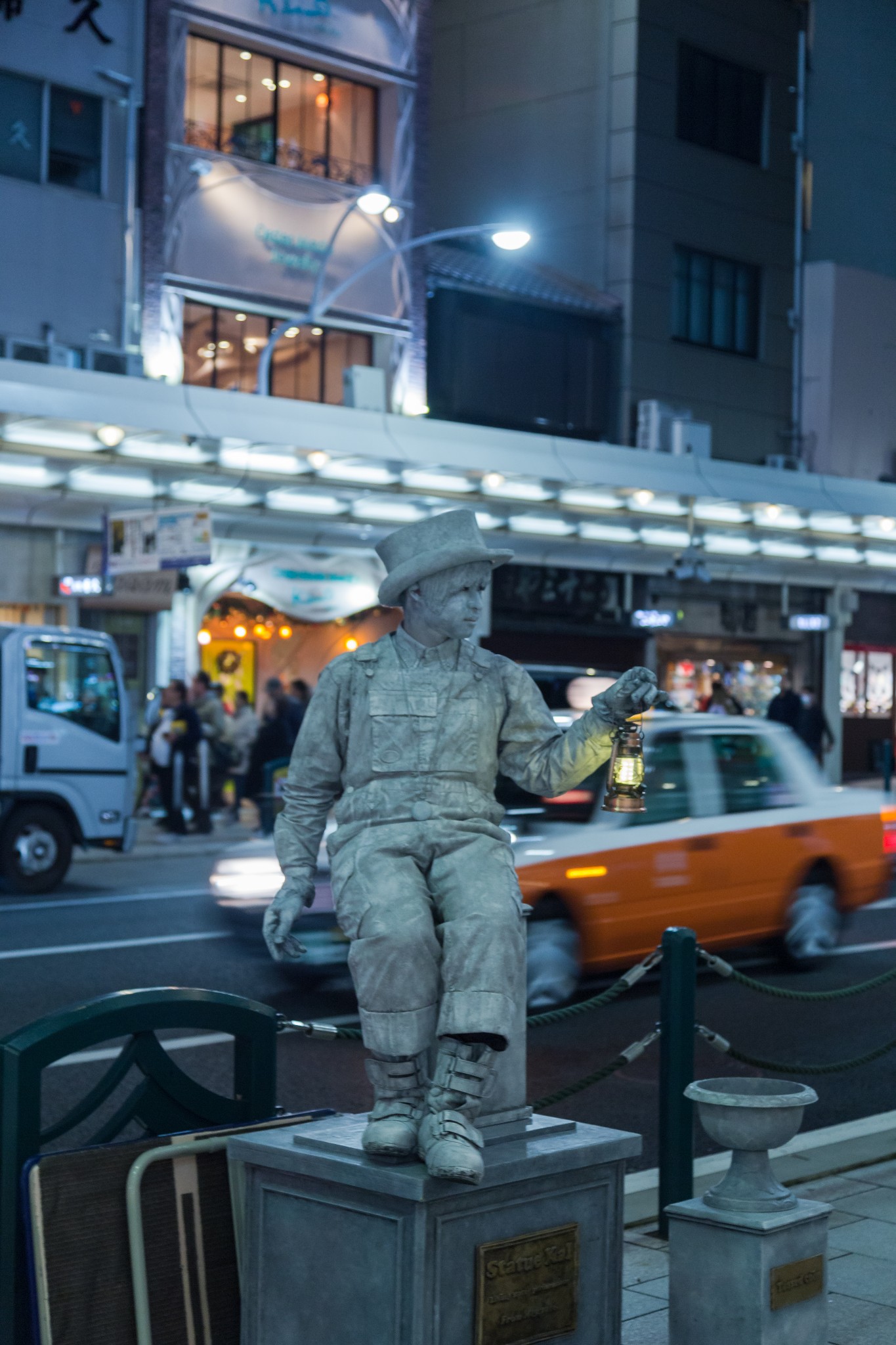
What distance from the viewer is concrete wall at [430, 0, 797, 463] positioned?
1219 inches

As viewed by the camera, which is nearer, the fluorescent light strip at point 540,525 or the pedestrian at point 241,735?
the pedestrian at point 241,735

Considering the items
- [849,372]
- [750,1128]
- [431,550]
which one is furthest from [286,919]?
[849,372]

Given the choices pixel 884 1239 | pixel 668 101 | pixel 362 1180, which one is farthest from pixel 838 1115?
pixel 668 101

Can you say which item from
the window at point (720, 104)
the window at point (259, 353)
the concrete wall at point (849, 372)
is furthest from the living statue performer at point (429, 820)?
the concrete wall at point (849, 372)

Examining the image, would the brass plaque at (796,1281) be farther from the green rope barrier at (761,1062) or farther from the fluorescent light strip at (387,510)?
the fluorescent light strip at (387,510)

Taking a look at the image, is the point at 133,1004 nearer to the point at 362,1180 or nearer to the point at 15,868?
the point at 362,1180

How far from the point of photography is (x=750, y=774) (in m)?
10.7

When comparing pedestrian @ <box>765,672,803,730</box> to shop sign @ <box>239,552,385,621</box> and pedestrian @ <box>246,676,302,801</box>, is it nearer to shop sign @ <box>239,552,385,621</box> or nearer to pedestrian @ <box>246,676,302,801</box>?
shop sign @ <box>239,552,385,621</box>

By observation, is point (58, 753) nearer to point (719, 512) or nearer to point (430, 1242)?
point (430, 1242)

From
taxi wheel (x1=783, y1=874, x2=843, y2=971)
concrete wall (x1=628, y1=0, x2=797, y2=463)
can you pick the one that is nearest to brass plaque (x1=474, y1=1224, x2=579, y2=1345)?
taxi wheel (x1=783, y1=874, x2=843, y2=971)

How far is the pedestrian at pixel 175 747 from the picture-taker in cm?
1983

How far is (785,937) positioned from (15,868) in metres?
7.29

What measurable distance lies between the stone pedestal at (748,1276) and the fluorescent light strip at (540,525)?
2055 cm

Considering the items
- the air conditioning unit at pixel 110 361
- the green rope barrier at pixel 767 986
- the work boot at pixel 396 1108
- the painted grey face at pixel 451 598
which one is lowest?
the green rope barrier at pixel 767 986
